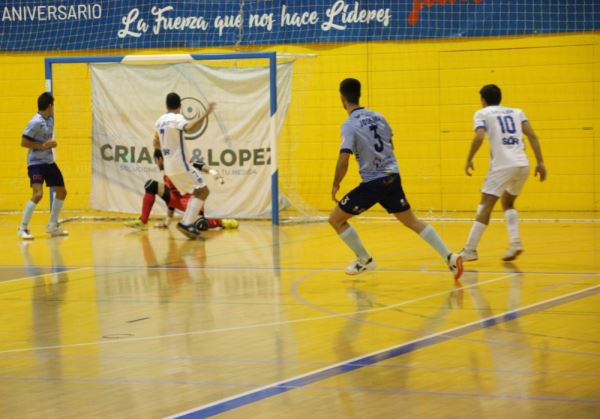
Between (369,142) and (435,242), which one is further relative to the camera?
(435,242)

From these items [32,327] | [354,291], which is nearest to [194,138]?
[354,291]

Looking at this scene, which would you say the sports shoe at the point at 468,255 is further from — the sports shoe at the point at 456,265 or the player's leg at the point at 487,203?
the sports shoe at the point at 456,265

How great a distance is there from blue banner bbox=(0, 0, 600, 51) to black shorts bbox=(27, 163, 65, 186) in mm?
5327

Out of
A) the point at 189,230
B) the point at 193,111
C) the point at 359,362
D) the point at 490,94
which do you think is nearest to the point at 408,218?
the point at 490,94

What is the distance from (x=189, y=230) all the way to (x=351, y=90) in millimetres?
5379

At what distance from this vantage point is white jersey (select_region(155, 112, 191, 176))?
16.0m

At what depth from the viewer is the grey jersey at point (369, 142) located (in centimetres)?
1098

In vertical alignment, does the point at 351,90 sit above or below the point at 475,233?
above

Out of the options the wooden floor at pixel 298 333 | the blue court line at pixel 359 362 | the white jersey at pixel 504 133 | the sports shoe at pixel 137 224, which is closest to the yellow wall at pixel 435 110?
the sports shoe at pixel 137 224

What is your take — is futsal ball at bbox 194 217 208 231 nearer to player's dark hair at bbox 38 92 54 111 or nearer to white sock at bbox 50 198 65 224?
white sock at bbox 50 198 65 224

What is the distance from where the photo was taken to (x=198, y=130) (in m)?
18.6

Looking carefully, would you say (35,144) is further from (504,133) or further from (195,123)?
(504,133)

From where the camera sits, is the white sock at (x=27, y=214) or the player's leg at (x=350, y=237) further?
the white sock at (x=27, y=214)

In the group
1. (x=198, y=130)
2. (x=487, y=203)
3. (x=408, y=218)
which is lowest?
(x=408, y=218)
